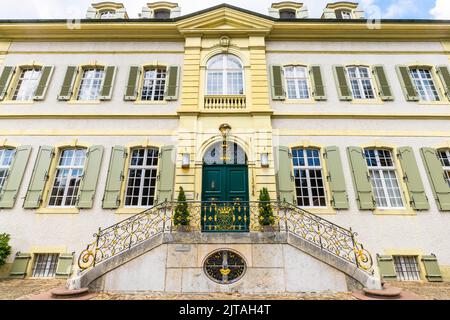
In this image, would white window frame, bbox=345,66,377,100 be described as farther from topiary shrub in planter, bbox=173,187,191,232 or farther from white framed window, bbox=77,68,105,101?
white framed window, bbox=77,68,105,101

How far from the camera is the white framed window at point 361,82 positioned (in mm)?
10625

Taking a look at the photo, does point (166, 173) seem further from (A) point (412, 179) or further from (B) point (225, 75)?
(A) point (412, 179)

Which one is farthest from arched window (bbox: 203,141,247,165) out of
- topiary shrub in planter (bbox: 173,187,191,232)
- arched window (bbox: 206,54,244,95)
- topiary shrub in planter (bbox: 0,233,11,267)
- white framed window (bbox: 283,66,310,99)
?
topiary shrub in planter (bbox: 0,233,11,267)

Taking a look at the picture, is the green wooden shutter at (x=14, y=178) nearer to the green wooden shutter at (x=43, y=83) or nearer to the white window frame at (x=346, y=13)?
the green wooden shutter at (x=43, y=83)

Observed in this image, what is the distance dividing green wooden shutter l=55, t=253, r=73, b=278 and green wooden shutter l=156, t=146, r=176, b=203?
3.33 meters

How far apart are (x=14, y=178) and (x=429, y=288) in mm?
14156

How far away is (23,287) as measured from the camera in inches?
275

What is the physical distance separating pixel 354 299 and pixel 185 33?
38.4 feet

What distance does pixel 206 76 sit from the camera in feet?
35.4

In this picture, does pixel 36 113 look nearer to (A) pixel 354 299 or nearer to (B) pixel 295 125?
(B) pixel 295 125

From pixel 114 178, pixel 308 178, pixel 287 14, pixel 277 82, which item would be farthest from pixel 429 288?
pixel 287 14

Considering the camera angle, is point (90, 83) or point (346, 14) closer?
point (90, 83)

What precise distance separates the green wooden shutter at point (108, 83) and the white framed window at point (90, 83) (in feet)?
1.10

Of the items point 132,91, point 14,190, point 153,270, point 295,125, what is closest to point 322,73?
point 295,125
